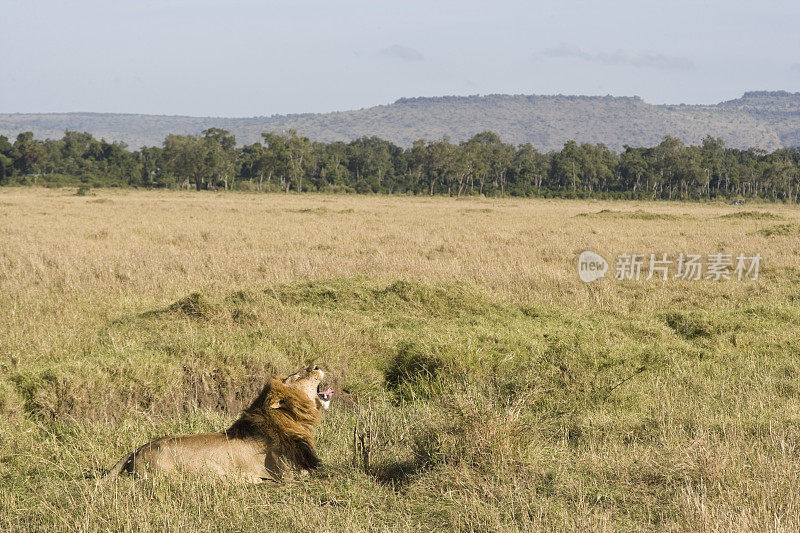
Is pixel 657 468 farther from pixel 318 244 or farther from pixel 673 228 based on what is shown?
pixel 673 228

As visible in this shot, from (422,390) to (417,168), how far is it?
91.5m

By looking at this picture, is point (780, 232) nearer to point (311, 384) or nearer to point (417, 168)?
point (311, 384)

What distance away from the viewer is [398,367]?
700 centimetres

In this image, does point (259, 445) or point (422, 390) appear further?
point (422, 390)

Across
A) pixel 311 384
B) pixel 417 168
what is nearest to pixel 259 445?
pixel 311 384

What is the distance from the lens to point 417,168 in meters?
96.6

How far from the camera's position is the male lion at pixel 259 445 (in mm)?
3791

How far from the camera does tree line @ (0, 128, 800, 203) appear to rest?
3246 inches

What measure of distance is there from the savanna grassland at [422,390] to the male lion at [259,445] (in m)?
0.13

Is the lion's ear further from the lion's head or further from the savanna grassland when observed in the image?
the savanna grassland

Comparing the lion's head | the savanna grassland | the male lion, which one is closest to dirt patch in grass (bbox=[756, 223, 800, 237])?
the savanna grassland

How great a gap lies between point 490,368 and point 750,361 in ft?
9.27

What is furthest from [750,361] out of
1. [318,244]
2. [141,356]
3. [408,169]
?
[408,169]

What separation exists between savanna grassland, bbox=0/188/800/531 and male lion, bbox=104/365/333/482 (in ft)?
0.42
